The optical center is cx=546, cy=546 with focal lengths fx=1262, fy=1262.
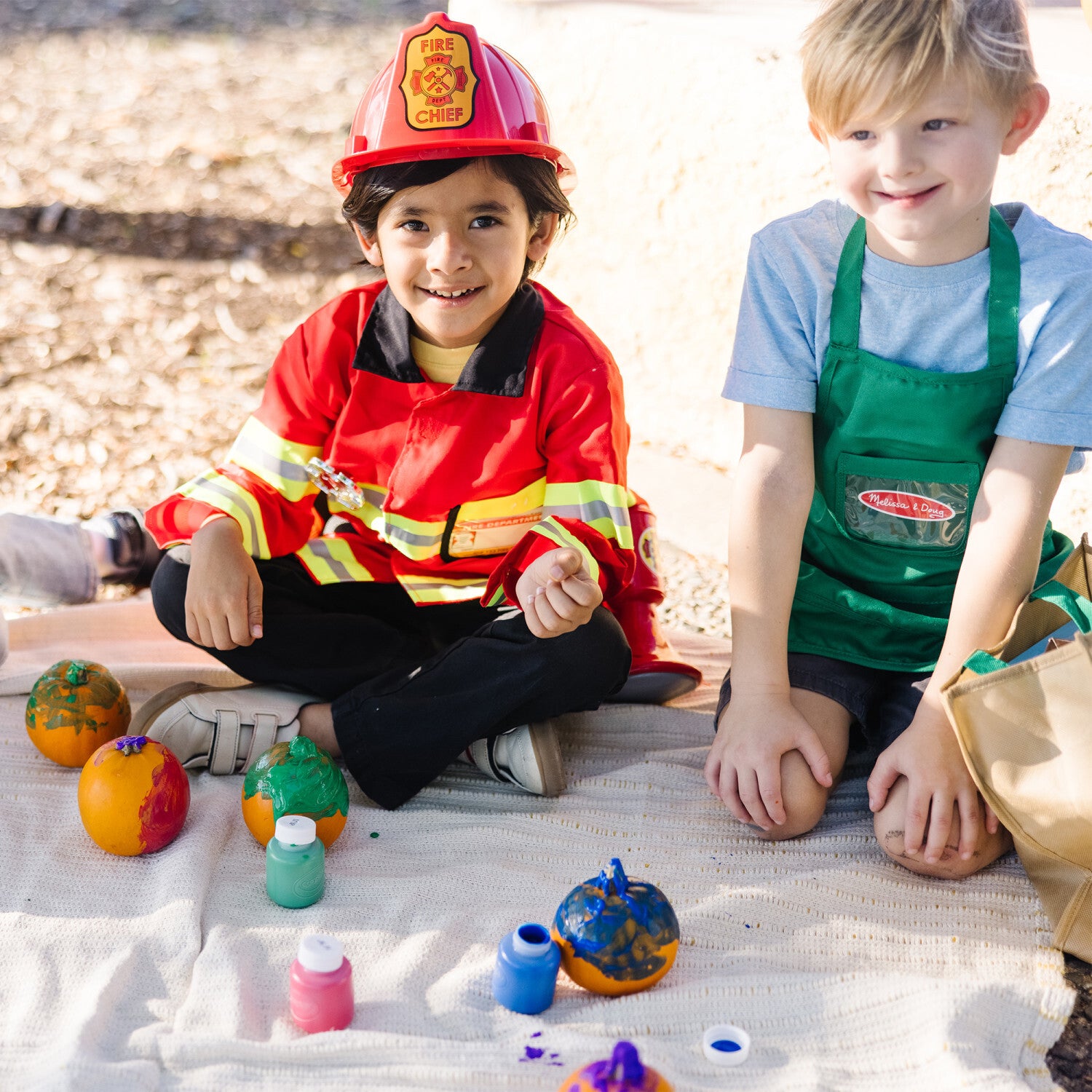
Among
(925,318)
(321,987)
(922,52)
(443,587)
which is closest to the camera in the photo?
(321,987)

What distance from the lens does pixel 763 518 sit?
2012 mm

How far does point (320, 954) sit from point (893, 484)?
1.13m

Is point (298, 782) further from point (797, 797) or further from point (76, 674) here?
point (797, 797)

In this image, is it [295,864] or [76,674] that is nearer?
[295,864]

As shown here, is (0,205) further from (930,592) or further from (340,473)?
(930,592)

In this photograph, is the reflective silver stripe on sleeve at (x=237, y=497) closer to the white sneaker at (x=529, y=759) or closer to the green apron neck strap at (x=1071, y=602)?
the white sneaker at (x=529, y=759)

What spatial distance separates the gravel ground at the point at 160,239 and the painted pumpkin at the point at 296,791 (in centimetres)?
102

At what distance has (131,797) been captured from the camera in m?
1.82

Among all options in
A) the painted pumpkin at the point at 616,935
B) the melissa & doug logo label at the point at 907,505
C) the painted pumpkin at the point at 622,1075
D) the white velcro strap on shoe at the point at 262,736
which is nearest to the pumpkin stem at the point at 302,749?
the white velcro strap on shoe at the point at 262,736

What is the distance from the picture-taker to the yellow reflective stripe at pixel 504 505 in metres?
2.21

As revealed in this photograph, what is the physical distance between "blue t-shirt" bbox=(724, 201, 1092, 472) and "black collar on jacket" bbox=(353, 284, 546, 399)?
36 cm

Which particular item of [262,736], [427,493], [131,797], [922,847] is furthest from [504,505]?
[922,847]

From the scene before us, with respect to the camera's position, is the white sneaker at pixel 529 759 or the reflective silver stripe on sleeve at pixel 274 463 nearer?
the white sneaker at pixel 529 759

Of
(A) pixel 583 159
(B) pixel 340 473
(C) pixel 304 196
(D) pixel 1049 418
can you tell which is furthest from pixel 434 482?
(C) pixel 304 196
